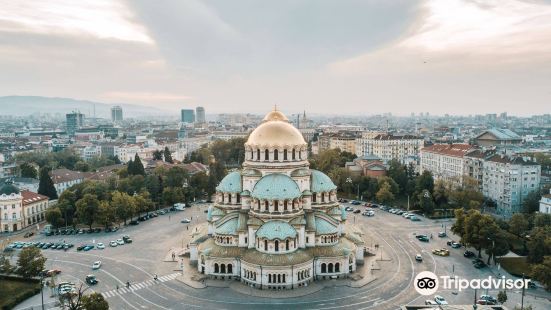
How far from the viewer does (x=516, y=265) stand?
5244 cm

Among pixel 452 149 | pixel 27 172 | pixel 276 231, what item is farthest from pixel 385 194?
pixel 27 172

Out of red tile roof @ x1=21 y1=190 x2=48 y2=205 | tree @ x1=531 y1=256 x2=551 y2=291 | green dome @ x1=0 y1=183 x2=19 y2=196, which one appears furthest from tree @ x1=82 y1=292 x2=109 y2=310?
red tile roof @ x1=21 y1=190 x2=48 y2=205

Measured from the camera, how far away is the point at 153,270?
51.6m

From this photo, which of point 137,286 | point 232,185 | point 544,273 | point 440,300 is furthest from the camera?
point 232,185

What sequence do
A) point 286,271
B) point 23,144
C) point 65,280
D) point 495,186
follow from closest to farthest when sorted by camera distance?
point 286,271, point 65,280, point 495,186, point 23,144

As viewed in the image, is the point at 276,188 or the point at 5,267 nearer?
the point at 5,267

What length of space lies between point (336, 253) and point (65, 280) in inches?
1184

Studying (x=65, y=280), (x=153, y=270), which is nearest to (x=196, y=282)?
(x=153, y=270)

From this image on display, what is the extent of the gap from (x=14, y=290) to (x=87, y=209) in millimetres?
21560

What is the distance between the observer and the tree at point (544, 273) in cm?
4172

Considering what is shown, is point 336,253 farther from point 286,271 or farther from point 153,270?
point 153,270

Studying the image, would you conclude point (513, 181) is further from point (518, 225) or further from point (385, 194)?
point (385, 194)
